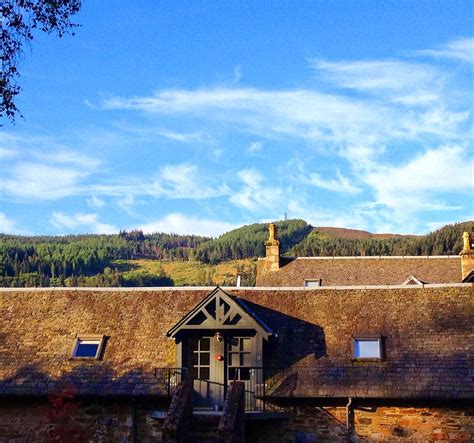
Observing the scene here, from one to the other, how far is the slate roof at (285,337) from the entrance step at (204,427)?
1383 millimetres

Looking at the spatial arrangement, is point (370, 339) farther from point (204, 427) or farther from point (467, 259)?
point (467, 259)

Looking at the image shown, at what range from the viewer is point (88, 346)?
82.9 ft

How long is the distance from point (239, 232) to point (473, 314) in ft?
570

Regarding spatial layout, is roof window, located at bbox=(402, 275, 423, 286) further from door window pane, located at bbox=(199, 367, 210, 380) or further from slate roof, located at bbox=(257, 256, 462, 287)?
door window pane, located at bbox=(199, 367, 210, 380)

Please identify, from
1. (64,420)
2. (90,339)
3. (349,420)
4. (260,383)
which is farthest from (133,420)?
(349,420)

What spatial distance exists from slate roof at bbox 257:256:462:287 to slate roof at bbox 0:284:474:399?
1348 cm

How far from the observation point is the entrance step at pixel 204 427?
22281 millimetres

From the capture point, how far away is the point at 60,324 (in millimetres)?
26250

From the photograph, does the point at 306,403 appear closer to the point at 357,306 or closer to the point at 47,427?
→ the point at 357,306

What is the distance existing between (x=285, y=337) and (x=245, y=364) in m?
1.56

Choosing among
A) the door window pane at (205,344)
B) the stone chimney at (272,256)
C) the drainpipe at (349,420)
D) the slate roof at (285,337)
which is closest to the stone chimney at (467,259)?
the stone chimney at (272,256)

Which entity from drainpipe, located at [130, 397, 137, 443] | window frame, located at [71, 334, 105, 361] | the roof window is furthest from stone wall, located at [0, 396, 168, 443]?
the roof window

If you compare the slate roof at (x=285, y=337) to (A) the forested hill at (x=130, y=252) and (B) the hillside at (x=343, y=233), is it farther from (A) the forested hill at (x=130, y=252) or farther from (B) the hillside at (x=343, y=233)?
(B) the hillside at (x=343, y=233)

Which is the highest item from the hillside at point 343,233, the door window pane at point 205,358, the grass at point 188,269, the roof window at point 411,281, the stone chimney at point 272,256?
the hillside at point 343,233
